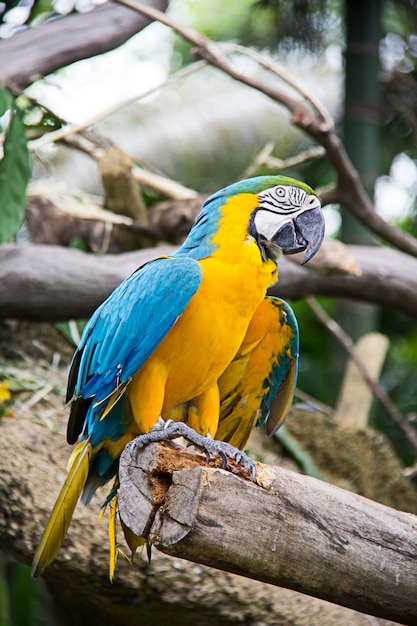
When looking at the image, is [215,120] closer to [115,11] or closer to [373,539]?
[115,11]

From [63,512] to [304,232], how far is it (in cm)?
94

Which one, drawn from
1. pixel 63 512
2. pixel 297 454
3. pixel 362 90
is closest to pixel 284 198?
pixel 63 512

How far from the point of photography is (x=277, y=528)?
4.89ft

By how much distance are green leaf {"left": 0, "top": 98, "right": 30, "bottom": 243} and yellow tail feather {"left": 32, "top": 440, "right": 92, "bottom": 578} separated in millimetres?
1068

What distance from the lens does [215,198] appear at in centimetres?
205

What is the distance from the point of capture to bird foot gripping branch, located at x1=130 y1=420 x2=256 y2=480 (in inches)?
62.6

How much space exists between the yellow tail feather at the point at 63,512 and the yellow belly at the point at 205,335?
192 millimetres

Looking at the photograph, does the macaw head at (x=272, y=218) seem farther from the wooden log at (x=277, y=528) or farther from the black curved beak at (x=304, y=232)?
the wooden log at (x=277, y=528)

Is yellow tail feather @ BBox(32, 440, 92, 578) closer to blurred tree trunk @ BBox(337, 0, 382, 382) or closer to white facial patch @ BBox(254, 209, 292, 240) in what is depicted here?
white facial patch @ BBox(254, 209, 292, 240)

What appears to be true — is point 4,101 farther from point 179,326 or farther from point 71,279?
point 179,326

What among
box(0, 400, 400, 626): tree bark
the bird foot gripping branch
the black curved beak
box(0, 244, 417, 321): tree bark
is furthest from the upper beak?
box(0, 400, 400, 626): tree bark

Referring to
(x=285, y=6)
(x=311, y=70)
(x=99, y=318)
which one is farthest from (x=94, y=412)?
(x=311, y=70)

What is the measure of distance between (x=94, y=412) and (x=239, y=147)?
334 cm

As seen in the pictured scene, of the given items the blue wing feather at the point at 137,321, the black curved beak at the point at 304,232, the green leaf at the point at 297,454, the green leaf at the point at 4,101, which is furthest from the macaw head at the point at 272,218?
the green leaf at the point at 297,454
